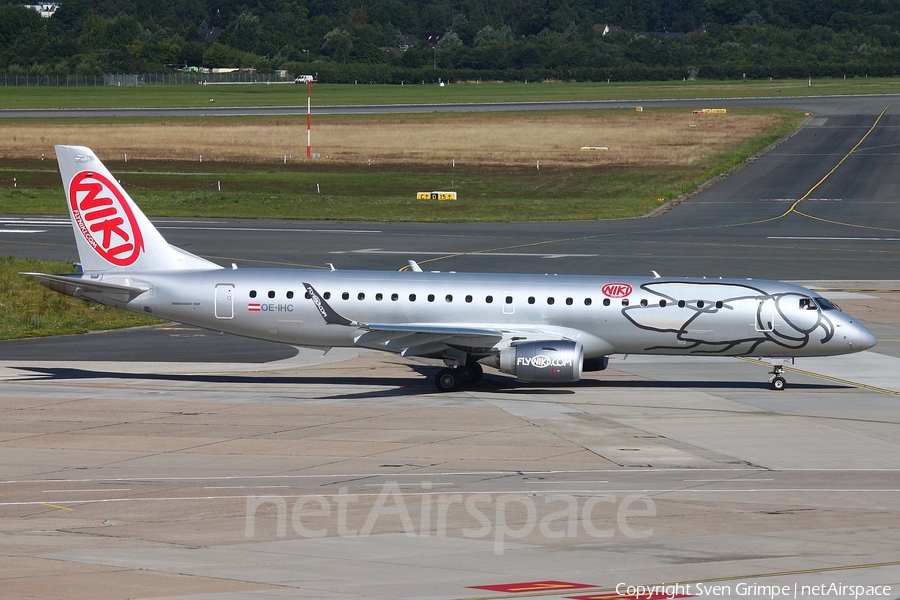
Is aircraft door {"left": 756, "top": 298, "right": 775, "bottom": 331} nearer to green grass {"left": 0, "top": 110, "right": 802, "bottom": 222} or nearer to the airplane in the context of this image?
the airplane

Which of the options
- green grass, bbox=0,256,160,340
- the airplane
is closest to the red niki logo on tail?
the airplane

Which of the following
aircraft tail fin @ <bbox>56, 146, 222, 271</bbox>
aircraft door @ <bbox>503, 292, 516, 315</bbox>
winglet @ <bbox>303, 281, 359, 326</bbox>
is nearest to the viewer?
winglet @ <bbox>303, 281, 359, 326</bbox>

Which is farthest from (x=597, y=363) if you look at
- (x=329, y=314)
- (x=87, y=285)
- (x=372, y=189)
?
(x=372, y=189)

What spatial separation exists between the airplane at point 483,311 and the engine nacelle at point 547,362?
26.0 inches

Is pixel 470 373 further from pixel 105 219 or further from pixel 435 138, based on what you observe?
pixel 435 138

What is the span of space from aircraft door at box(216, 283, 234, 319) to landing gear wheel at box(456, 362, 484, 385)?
7.60 metres

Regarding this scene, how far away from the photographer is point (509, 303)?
36812 millimetres

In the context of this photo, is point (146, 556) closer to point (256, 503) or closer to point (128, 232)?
point (256, 503)

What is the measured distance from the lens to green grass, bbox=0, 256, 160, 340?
46.5m

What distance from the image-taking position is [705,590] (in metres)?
16.7

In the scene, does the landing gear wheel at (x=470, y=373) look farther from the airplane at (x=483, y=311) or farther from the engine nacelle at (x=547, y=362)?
the engine nacelle at (x=547, y=362)

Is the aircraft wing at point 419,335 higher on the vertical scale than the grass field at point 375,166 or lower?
lower

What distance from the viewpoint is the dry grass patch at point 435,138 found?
379ft

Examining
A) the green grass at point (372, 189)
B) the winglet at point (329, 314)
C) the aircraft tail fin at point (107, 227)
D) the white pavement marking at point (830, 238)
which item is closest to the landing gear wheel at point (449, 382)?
the winglet at point (329, 314)
